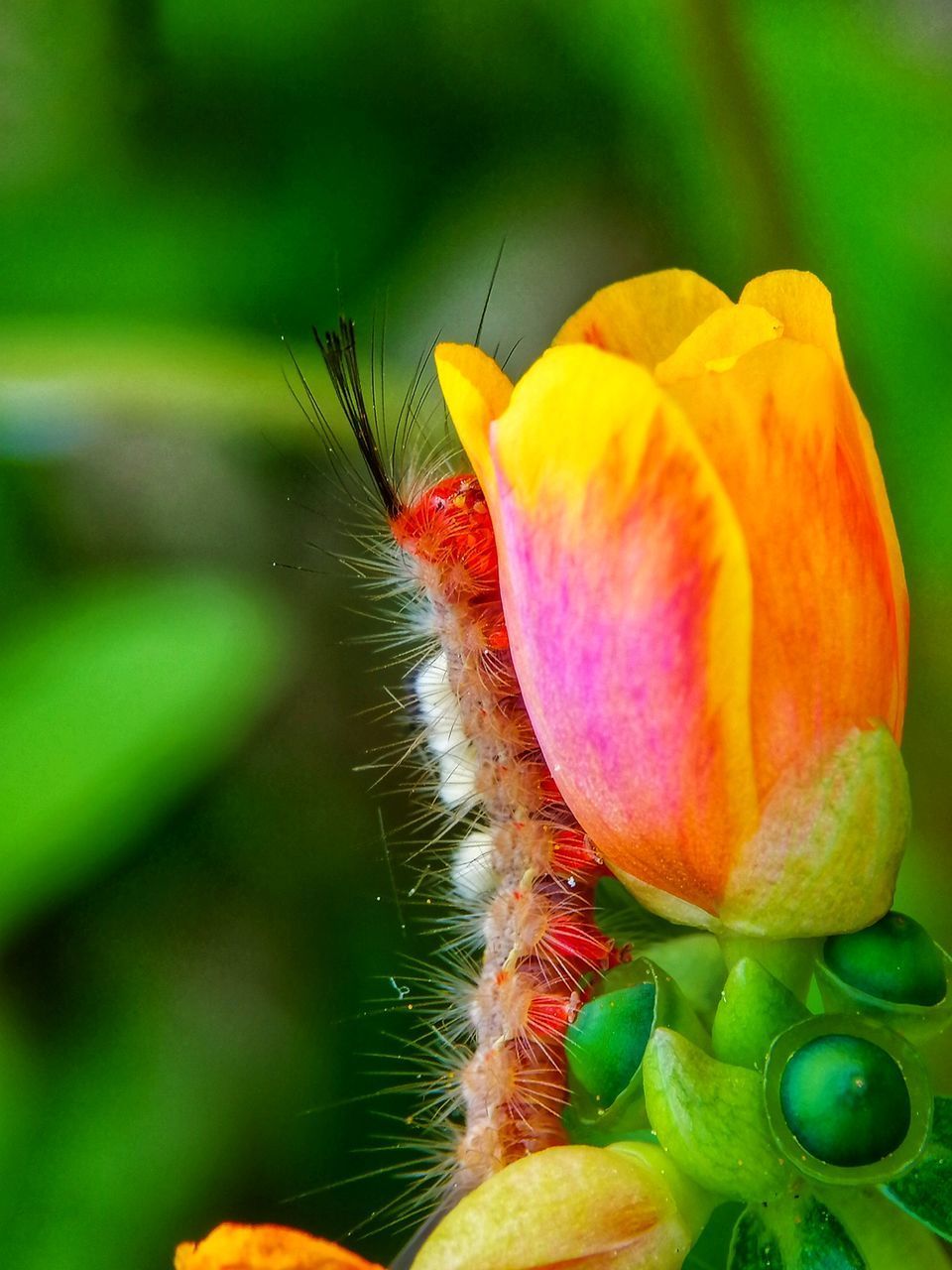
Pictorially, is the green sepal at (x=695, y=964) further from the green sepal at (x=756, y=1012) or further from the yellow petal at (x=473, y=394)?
the yellow petal at (x=473, y=394)

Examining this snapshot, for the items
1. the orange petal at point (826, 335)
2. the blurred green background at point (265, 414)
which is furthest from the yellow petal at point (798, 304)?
the blurred green background at point (265, 414)

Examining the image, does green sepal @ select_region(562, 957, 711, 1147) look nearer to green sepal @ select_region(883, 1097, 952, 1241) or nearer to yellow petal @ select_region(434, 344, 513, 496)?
green sepal @ select_region(883, 1097, 952, 1241)

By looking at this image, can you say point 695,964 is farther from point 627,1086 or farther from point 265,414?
point 265,414

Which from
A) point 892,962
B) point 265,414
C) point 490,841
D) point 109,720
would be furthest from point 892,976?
point 265,414

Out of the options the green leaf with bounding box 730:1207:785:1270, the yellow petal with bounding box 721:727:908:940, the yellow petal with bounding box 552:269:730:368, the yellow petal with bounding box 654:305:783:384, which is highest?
the yellow petal with bounding box 552:269:730:368

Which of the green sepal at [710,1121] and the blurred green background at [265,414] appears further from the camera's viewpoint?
the blurred green background at [265,414]

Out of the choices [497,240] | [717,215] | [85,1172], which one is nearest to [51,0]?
[497,240]

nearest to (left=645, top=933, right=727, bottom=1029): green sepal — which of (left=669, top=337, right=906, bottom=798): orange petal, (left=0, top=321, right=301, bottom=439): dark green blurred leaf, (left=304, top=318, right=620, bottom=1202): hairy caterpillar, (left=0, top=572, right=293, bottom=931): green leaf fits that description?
(left=304, top=318, right=620, bottom=1202): hairy caterpillar
